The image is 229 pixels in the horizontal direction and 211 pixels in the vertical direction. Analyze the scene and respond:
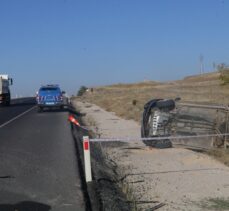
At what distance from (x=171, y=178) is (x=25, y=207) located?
4564 mm

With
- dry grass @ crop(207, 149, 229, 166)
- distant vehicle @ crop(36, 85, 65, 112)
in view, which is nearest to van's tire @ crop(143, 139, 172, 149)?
dry grass @ crop(207, 149, 229, 166)

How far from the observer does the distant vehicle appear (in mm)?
45000

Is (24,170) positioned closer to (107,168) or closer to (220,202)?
(107,168)

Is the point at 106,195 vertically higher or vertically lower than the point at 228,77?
lower

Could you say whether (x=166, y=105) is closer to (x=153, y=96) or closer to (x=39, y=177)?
(x=39, y=177)

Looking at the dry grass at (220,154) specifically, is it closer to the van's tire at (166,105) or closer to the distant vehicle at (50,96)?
the van's tire at (166,105)

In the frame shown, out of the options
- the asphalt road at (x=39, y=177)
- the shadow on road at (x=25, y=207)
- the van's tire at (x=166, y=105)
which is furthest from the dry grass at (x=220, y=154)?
the shadow on road at (x=25, y=207)

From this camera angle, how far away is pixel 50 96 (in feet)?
148

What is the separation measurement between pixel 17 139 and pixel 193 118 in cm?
722

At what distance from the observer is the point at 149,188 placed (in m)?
11.2

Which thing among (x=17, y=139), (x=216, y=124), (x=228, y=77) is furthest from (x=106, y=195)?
(x=228, y=77)

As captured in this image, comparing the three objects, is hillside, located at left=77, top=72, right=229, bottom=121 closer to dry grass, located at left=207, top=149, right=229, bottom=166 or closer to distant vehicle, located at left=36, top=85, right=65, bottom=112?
distant vehicle, located at left=36, top=85, right=65, bottom=112

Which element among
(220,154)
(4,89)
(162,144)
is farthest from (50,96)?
(220,154)

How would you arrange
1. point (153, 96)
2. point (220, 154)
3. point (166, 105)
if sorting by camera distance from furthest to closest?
point (153, 96)
point (166, 105)
point (220, 154)
